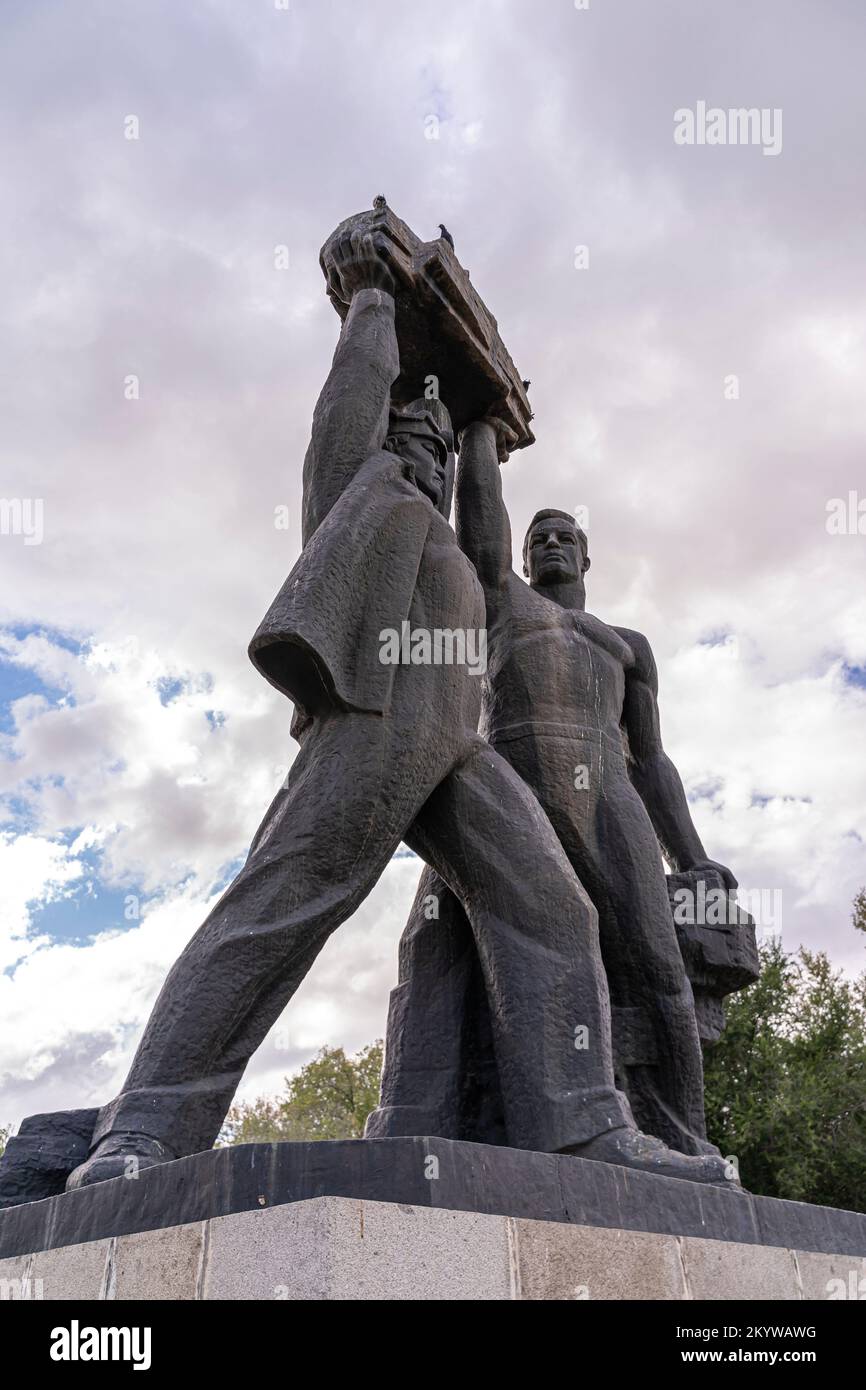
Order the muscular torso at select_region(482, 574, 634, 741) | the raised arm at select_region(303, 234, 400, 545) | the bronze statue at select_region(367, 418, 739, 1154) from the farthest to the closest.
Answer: the muscular torso at select_region(482, 574, 634, 741)
the bronze statue at select_region(367, 418, 739, 1154)
the raised arm at select_region(303, 234, 400, 545)

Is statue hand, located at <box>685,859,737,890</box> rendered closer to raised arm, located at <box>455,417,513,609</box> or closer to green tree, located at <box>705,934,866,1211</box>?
raised arm, located at <box>455,417,513,609</box>

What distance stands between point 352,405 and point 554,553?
5.84 feet

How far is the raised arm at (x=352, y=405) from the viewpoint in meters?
4.73

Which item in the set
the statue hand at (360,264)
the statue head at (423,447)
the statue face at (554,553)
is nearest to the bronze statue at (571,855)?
the statue face at (554,553)

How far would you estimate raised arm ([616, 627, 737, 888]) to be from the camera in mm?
5805

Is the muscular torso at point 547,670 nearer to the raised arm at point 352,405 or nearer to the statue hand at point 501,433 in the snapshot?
the statue hand at point 501,433

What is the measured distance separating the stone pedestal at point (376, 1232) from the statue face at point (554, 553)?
328 centimetres

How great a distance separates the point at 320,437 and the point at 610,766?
1.87m

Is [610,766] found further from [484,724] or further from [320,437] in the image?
[320,437]

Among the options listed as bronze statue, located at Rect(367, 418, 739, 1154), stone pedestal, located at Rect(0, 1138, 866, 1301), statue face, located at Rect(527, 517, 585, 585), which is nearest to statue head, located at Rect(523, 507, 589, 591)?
statue face, located at Rect(527, 517, 585, 585)

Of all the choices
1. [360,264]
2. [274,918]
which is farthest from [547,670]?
[274,918]

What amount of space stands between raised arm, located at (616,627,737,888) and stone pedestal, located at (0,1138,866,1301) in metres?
2.29
